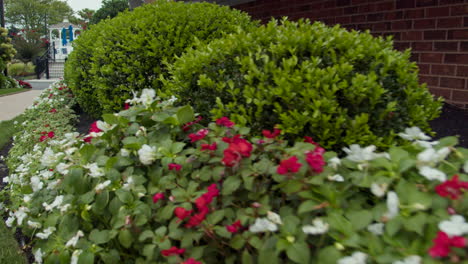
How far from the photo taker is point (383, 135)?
257 centimetres

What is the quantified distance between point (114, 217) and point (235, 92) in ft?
3.82

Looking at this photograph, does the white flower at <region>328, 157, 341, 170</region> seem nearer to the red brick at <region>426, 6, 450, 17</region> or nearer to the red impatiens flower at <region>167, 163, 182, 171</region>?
the red impatiens flower at <region>167, 163, 182, 171</region>

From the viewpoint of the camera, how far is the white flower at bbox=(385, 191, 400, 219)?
150 cm

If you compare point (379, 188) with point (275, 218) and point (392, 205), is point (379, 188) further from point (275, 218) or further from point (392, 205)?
point (275, 218)

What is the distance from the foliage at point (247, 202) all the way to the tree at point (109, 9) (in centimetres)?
2604

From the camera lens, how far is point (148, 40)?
14.5 ft

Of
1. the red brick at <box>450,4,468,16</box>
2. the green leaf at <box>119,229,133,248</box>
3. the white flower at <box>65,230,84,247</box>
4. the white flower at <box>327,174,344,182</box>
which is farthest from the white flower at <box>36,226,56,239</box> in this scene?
the red brick at <box>450,4,468,16</box>

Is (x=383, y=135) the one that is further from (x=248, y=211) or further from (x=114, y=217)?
(x=114, y=217)

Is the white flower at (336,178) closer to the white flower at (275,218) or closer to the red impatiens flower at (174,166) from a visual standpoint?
the white flower at (275,218)

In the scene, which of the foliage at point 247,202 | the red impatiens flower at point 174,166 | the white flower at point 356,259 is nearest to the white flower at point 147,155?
the foliage at point 247,202

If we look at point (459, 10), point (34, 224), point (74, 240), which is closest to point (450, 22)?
point (459, 10)

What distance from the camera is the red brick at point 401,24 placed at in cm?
494

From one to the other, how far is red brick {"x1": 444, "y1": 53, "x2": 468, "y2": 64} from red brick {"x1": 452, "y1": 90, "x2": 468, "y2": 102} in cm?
34

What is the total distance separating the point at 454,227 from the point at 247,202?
962mm
